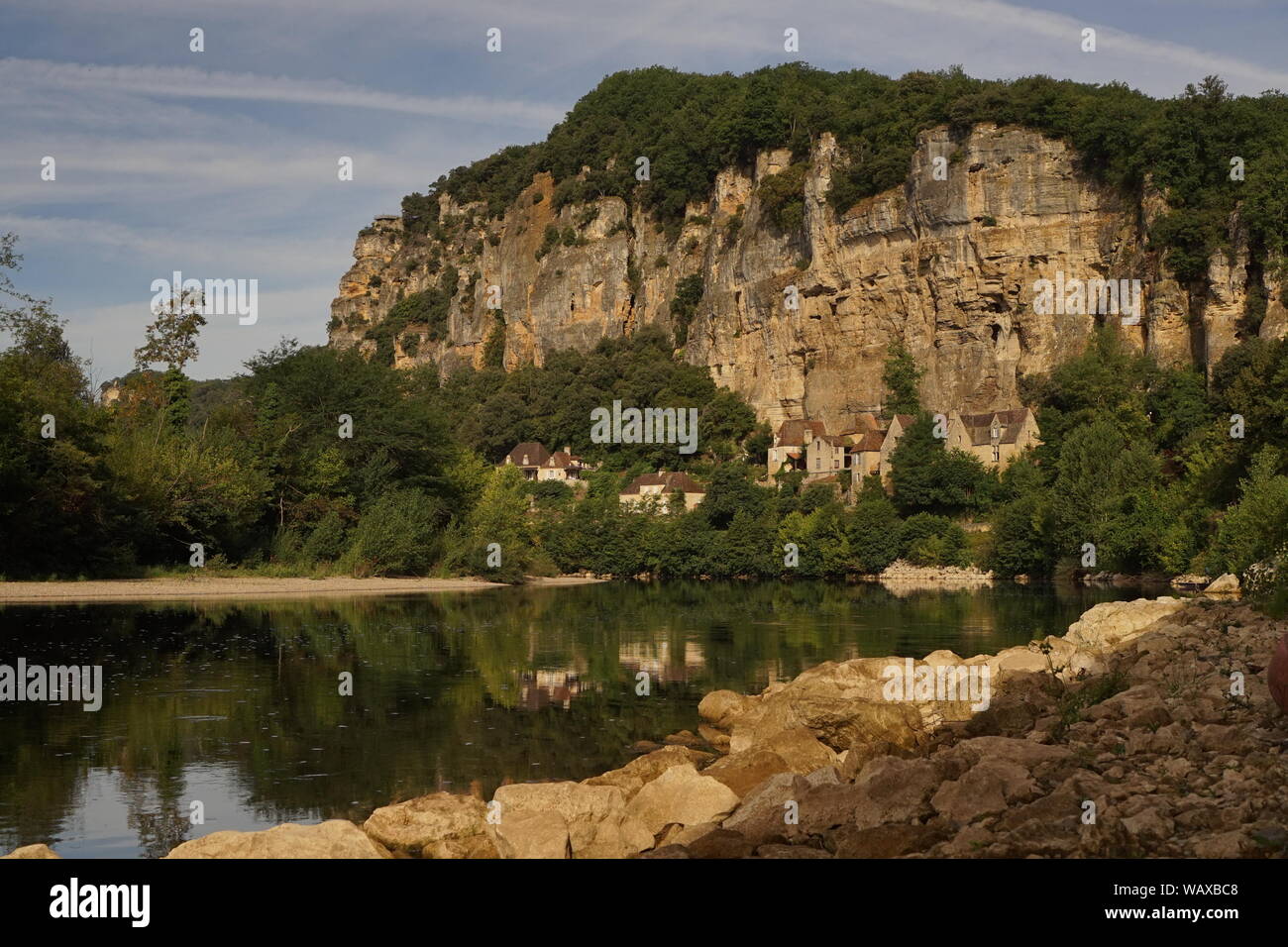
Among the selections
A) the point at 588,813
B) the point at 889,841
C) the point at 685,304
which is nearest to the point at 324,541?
the point at 588,813

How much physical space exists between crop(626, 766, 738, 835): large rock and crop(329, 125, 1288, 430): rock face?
58873 millimetres

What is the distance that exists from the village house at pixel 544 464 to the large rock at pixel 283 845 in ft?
264

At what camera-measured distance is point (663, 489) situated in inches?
3135

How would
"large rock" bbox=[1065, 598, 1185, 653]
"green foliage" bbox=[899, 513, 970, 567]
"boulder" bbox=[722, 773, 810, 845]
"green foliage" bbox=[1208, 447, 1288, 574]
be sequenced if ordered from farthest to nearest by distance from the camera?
"green foliage" bbox=[899, 513, 970, 567] → "green foliage" bbox=[1208, 447, 1288, 574] → "large rock" bbox=[1065, 598, 1185, 653] → "boulder" bbox=[722, 773, 810, 845]

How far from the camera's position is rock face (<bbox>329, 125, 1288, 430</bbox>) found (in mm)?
74875

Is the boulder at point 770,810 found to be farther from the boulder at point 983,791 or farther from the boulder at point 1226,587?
the boulder at point 1226,587

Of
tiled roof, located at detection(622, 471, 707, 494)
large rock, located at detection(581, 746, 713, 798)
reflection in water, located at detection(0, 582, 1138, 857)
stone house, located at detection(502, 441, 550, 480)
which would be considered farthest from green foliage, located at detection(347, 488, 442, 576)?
stone house, located at detection(502, 441, 550, 480)

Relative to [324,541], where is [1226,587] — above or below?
above

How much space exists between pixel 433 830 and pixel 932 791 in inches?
165

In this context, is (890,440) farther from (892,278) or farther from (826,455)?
(892,278)

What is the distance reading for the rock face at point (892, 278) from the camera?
246 feet

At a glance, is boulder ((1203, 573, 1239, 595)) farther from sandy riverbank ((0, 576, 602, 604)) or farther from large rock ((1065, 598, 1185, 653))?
sandy riverbank ((0, 576, 602, 604))
